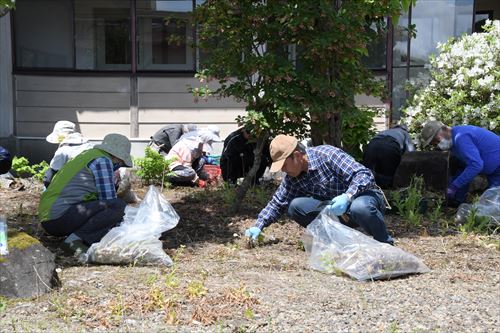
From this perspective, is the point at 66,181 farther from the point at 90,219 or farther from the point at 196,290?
the point at 196,290

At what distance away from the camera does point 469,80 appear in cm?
869

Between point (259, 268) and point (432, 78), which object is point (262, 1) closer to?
point (259, 268)

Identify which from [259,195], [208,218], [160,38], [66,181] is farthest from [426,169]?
[160,38]

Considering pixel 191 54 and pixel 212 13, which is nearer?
pixel 212 13

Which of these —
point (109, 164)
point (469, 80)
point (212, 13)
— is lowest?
point (109, 164)

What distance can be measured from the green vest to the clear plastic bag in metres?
3.47

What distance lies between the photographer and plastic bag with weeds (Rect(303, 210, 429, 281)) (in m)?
4.61

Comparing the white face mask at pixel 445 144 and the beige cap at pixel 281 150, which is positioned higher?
the beige cap at pixel 281 150

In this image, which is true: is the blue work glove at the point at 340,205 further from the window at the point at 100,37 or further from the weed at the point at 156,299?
the window at the point at 100,37

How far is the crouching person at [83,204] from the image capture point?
17.8 ft

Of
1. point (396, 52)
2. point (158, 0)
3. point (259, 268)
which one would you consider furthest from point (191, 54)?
point (259, 268)

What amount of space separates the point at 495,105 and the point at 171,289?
18.7ft

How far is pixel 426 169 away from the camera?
26.9ft

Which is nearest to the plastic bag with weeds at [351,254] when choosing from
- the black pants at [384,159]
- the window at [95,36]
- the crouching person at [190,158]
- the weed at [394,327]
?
the weed at [394,327]
